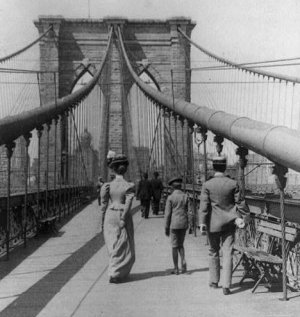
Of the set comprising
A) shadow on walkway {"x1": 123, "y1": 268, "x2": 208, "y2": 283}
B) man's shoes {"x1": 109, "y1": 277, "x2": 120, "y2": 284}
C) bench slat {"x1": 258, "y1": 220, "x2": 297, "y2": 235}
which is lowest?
shadow on walkway {"x1": 123, "y1": 268, "x2": 208, "y2": 283}

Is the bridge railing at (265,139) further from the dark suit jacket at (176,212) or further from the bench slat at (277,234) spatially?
the dark suit jacket at (176,212)

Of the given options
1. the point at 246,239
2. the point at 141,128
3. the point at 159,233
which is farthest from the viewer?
the point at 141,128

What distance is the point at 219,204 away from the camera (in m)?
5.17

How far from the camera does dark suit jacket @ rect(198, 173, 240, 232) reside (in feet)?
16.8

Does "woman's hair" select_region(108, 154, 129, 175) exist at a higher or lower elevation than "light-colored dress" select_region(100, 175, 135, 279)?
higher

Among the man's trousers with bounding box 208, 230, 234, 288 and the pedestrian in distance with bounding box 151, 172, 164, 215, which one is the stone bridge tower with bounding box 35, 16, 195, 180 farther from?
the man's trousers with bounding box 208, 230, 234, 288

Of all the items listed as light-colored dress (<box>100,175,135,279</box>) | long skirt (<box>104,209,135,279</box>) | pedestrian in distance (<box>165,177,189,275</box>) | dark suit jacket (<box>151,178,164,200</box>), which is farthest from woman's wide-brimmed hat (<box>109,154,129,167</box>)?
dark suit jacket (<box>151,178,164,200</box>)

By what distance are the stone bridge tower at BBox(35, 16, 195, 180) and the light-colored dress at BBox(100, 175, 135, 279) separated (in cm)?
2695

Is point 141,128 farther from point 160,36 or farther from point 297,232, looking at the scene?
point 297,232

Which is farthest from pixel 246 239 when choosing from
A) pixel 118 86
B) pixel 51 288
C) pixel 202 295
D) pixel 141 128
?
pixel 118 86

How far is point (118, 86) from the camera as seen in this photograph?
33.8m

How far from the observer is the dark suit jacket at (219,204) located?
202 inches

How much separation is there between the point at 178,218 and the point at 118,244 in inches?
32.9

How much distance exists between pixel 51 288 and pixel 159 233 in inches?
197
